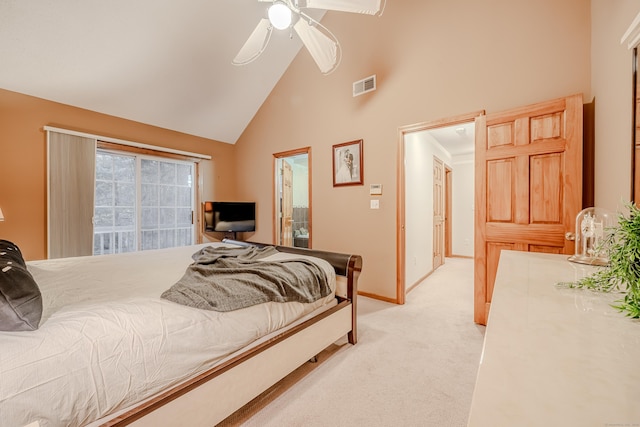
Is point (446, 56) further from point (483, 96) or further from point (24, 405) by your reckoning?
point (24, 405)

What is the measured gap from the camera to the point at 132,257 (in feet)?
7.47

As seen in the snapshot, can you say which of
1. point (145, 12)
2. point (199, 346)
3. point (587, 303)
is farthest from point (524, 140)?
point (145, 12)

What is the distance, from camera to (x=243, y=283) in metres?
1.48

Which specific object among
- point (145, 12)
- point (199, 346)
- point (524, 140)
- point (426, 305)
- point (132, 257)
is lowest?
point (426, 305)

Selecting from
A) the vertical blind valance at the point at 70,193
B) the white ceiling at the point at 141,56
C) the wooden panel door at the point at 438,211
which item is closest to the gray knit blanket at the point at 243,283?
the vertical blind valance at the point at 70,193

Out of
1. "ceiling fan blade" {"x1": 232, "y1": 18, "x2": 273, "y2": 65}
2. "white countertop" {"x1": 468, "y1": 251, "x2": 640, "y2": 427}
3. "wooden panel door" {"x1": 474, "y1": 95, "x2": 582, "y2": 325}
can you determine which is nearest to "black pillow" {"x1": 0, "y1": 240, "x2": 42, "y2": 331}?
"white countertop" {"x1": 468, "y1": 251, "x2": 640, "y2": 427}

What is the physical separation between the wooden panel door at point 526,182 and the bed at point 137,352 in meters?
1.71

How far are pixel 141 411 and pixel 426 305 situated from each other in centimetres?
285

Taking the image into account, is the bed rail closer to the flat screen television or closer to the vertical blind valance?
the flat screen television

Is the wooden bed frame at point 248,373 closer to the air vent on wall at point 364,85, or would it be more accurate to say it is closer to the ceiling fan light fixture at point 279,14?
the ceiling fan light fixture at point 279,14

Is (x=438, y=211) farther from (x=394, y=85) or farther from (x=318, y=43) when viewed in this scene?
(x=318, y=43)

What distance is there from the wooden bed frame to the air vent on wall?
2.20m

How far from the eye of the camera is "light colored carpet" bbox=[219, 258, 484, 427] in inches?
57.1

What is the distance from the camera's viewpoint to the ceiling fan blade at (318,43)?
2.18 m
